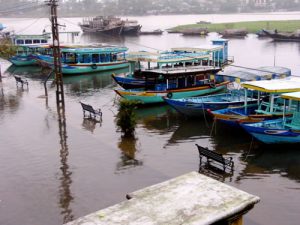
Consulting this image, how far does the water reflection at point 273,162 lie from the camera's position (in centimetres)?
1459

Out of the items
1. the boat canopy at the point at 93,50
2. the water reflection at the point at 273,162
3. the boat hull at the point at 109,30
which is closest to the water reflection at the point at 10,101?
the boat canopy at the point at 93,50

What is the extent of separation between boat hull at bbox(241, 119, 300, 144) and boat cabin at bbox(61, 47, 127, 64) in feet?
78.3

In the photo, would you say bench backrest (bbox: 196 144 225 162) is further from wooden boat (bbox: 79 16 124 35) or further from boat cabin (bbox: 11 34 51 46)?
wooden boat (bbox: 79 16 124 35)

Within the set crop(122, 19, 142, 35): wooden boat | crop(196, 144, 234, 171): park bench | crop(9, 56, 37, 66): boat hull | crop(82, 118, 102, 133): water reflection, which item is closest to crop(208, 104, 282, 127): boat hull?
crop(196, 144, 234, 171): park bench

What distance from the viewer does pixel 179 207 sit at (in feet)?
16.1

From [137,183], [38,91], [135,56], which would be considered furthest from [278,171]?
[38,91]

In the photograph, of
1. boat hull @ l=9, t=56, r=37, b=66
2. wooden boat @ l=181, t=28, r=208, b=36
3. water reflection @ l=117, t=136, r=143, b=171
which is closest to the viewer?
water reflection @ l=117, t=136, r=143, b=171

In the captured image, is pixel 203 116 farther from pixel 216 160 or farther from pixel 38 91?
pixel 38 91

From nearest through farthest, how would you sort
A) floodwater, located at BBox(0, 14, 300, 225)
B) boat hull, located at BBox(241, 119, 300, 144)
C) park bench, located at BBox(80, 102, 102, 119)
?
floodwater, located at BBox(0, 14, 300, 225)
boat hull, located at BBox(241, 119, 300, 144)
park bench, located at BBox(80, 102, 102, 119)

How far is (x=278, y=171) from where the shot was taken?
1480 cm

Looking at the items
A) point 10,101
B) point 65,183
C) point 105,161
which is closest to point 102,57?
point 10,101

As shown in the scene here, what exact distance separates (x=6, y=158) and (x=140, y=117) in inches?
353

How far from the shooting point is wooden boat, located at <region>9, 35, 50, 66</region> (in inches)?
1660

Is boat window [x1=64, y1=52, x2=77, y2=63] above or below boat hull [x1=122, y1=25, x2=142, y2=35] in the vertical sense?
below
